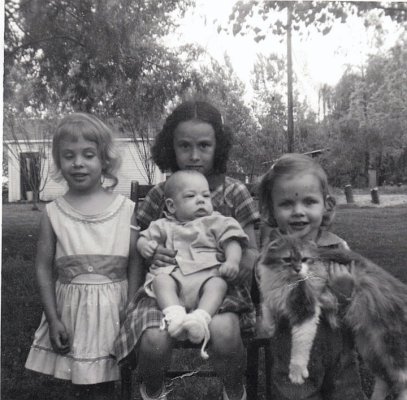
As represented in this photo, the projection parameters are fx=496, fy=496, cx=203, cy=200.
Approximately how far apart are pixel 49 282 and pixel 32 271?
1.03 meters

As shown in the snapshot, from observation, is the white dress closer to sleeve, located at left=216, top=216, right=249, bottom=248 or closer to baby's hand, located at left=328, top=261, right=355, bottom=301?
sleeve, located at left=216, top=216, right=249, bottom=248

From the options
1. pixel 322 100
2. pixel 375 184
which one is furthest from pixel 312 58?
pixel 375 184

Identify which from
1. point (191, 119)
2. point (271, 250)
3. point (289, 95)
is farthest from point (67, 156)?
point (289, 95)

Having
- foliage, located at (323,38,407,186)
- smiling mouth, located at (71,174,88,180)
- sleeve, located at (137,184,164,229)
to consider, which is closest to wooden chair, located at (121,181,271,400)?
sleeve, located at (137,184,164,229)

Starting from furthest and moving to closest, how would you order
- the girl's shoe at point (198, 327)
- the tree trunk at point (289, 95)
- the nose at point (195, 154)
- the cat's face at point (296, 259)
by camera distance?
the tree trunk at point (289, 95)
the nose at point (195, 154)
the cat's face at point (296, 259)
the girl's shoe at point (198, 327)

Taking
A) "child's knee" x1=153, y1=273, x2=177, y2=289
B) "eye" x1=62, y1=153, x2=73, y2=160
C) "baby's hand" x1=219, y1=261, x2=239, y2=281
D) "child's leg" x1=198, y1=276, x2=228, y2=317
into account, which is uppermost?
"eye" x1=62, y1=153, x2=73, y2=160

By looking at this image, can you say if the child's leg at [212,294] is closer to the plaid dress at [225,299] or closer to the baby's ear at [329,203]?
the plaid dress at [225,299]

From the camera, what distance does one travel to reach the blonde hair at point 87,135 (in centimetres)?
140

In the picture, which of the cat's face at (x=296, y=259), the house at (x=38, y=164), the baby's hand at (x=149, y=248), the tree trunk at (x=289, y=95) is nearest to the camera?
the cat's face at (x=296, y=259)

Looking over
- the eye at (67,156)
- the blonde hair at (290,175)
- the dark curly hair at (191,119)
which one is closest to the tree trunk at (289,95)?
the dark curly hair at (191,119)

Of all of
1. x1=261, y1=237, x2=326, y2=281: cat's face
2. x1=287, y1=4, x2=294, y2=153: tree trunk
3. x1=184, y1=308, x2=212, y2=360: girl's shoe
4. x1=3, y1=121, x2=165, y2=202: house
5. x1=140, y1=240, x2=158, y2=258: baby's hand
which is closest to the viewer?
x1=184, y1=308, x2=212, y2=360: girl's shoe

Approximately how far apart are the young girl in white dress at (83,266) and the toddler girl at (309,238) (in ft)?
1.38

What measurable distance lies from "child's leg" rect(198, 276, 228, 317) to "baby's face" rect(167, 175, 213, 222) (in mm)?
211

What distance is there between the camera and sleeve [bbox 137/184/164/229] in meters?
1.60
